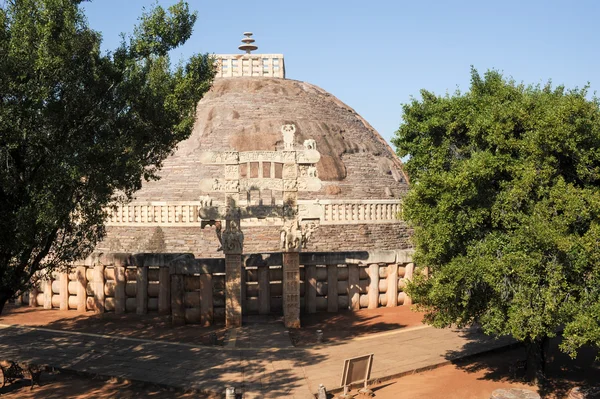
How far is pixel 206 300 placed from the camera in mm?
15141

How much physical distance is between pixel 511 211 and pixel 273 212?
6821 millimetres

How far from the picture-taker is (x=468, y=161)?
384 inches

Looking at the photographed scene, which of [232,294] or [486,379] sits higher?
[232,294]

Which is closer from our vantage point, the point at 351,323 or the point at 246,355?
the point at 246,355

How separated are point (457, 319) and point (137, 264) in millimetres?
8875

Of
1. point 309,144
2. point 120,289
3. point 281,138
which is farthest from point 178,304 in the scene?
point 281,138

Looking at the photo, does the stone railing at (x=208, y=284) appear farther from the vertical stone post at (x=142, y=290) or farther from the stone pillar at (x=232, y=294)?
the stone pillar at (x=232, y=294)

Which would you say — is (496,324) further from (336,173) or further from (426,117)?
(336,173)

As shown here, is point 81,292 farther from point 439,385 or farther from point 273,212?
point 439,385

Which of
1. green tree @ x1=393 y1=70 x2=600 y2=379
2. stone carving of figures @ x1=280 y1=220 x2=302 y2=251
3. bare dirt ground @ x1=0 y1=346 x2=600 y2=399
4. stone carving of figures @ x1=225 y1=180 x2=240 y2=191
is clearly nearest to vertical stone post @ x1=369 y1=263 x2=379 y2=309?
stone carving of figures @ x1=280 y1=220 x2=302 y2=251

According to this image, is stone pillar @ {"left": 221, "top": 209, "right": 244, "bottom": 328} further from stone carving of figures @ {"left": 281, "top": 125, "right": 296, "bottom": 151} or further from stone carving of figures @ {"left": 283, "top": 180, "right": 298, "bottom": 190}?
stone carving of figures @ {"left": 281, "top": 125, "right": 296, "bottom": 151}

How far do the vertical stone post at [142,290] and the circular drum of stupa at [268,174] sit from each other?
23.8ft

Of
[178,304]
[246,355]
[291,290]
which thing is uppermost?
[291,290]

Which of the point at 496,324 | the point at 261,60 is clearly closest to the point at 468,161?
the point at 496,324
